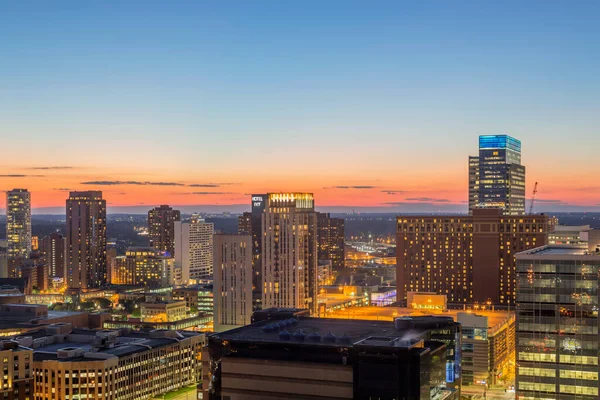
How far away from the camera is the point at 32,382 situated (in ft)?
423

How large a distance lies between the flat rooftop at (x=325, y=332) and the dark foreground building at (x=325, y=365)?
103 millimetres

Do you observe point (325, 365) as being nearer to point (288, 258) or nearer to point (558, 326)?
point (558, 326)

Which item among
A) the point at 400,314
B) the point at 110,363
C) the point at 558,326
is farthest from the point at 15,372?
the point at 400,314

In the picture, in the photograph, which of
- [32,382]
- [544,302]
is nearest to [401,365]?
[544,302]

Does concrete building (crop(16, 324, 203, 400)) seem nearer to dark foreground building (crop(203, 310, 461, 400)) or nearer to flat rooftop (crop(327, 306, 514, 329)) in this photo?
flat rooftop (crop(327, 306, 514, 329))

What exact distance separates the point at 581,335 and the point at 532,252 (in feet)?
39.2

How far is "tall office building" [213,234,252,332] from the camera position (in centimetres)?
18900

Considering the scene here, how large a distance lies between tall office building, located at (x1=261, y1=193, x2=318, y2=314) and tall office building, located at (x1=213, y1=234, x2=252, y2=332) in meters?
4.45

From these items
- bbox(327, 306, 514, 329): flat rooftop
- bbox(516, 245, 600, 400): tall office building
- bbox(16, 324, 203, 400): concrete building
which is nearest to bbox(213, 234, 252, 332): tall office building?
bbox(327, 306, 514, 329): flat rooftop

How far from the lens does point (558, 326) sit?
87125mm

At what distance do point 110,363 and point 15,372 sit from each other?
14032mm

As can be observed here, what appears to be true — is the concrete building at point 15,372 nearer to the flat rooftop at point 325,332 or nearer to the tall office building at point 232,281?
the flat rooftop at point 325,332

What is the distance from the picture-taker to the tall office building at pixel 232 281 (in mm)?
189000

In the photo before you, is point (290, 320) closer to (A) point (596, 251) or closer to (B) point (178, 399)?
(A) point (596, 251)
